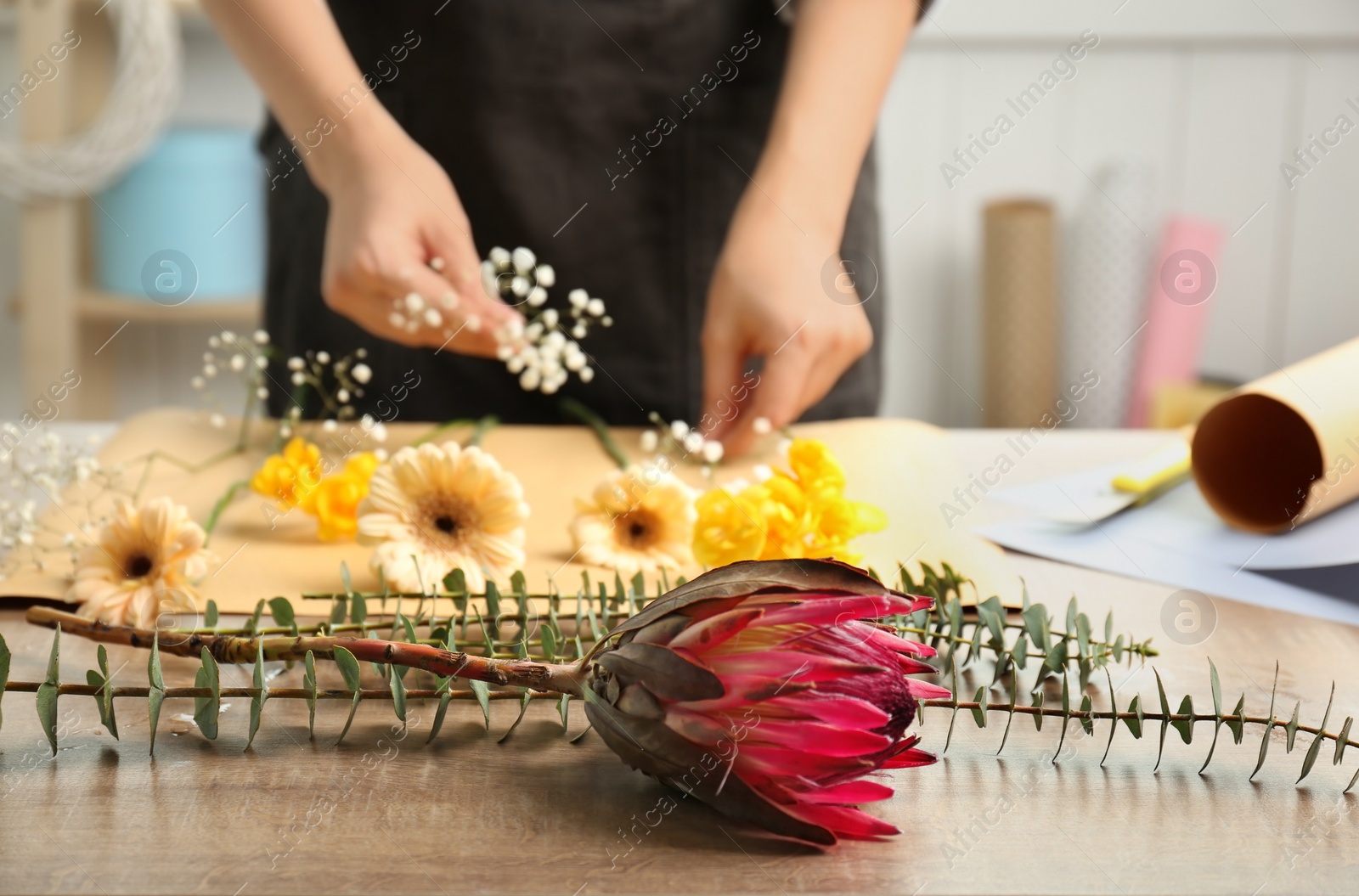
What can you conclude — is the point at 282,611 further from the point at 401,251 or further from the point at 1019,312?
the point at 1019,312

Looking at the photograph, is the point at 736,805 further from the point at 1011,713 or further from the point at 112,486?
the point at 112,486

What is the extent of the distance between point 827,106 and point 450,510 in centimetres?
44

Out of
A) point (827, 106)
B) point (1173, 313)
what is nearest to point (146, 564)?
point (827, 106)

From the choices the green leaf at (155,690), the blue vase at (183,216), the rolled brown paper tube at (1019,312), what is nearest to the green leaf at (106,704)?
the green leaf at (155,690)

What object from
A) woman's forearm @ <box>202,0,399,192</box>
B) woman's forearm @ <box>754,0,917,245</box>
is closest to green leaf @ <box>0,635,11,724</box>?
woman's forearm @ <box>202,0,399,192</box>

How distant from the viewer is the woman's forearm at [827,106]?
76 cm

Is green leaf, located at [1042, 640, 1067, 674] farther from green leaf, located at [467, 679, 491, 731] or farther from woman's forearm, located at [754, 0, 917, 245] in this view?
woman's forearm, located at [754, 0, 917, 245]

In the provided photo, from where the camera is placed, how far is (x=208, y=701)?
320 mm

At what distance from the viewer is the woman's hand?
71 centimetres

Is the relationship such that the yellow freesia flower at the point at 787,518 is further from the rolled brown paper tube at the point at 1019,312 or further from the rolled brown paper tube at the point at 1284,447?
the rolled brown paper tube at the point at 1019,312

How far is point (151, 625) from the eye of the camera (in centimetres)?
44

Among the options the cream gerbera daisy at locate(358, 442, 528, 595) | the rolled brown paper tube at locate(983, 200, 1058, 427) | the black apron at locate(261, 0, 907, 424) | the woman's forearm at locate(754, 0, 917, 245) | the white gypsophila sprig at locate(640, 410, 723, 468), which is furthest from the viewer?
the rolled brown paper tube at locate(983, 200, 1058, 427)

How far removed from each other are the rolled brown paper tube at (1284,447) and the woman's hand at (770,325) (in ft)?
0.80

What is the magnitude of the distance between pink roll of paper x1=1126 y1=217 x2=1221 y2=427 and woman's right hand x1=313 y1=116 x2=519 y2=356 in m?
1.60
